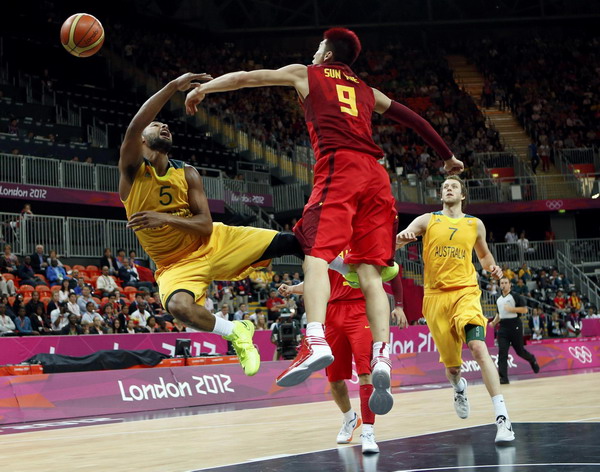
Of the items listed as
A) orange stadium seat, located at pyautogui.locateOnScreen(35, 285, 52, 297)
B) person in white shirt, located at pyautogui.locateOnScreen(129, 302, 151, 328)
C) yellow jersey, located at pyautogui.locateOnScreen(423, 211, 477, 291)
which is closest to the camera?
yellow jersey, located at pyautogui.locateOnScreen(423, 211, 477, 291)

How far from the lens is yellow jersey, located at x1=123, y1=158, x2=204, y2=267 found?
277 inches

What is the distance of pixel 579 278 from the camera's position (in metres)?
29.5

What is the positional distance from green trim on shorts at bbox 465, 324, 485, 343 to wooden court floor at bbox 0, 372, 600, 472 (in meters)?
0.92

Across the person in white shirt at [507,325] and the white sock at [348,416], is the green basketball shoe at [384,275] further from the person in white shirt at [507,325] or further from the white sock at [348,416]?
the person in white shirt at [507,325]

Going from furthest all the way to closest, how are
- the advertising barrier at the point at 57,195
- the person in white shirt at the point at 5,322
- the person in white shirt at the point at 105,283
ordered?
the advertising barrier at the point at 57,195, the person in white shirt at the point at 105,283, the person in white shirt at the point at 5,322

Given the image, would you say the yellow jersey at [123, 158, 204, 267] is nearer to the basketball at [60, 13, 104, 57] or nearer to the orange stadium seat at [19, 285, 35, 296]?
the basketball at [60, 13, 104, 57]

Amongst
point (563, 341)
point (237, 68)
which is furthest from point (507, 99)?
point (563, 341)

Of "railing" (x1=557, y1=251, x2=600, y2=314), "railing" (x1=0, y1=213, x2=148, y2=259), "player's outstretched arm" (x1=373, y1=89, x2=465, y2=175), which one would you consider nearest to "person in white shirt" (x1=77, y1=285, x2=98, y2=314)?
"railing" (x1=0, y1=213, x2=148, y2=259)

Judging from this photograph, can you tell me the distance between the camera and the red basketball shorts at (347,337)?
7.29 metres

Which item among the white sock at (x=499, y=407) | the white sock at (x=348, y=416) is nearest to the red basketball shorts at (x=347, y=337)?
the white sock at (x=348, y=416)

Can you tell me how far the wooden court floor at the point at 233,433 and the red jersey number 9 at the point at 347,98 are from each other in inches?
113

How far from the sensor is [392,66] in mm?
40688

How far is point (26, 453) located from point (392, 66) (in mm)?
35503

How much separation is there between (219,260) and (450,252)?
2.62 m
